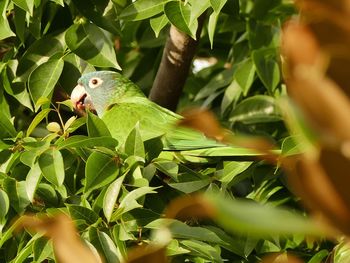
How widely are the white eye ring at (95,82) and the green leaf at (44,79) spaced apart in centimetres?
62

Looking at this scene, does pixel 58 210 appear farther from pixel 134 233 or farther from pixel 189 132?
A: pixel 189 132

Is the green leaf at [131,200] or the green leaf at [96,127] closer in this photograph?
the green leaf at [131,200]

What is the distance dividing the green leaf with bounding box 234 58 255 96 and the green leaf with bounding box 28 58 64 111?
60 cm

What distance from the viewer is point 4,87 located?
6.79ft

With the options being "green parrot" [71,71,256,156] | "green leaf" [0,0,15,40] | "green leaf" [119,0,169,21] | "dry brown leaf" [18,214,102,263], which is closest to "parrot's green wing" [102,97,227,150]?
"green parrot" [71,71,256,156]

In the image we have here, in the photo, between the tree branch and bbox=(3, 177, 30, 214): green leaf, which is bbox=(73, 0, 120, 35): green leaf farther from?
bbox=(3, 177, 30, 214): green leaf

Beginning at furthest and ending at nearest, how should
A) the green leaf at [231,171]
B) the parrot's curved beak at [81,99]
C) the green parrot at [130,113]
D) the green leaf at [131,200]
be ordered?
the parrot's curved beak at [81,99], the green parrot at [130,113], the green leaf at [231,171], the green leaf at [131,200]

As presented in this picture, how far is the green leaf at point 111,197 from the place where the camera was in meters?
1.59

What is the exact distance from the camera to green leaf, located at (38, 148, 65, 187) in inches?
64.9

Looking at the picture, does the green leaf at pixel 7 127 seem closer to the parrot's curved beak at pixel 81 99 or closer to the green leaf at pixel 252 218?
the parrot's curved beak at pixel 81 99

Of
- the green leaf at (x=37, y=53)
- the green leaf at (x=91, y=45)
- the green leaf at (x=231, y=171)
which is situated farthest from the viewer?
the green leaf at (x=37, y=53)

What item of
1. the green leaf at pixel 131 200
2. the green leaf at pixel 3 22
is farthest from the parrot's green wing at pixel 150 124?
the green leaf at pixel 131 200

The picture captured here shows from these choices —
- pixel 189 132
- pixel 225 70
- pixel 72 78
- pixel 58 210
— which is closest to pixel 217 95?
pixel 225 70

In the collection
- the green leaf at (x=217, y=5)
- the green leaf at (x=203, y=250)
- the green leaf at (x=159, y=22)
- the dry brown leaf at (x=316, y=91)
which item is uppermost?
the dry brown leaf at (x=316, y=91)
